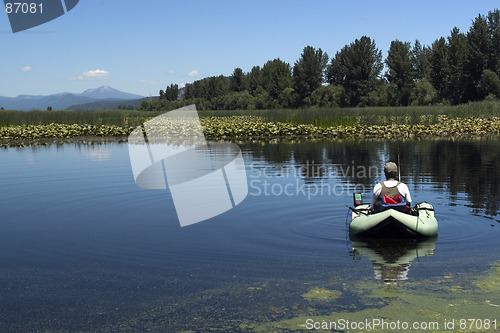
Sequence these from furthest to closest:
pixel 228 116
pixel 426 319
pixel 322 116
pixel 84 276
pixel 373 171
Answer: pixel 228 116 < pixel 322 116 < pixel 373 171 < pixel 84 276 < pixel 426 319

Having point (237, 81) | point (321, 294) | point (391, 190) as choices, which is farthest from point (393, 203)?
point (237, 81)

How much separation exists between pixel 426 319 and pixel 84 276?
5.41 m

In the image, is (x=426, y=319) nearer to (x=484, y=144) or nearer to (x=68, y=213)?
(x=68, y=213)

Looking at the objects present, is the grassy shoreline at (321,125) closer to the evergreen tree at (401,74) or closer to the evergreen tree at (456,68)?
the evergreen tree at (456,68)

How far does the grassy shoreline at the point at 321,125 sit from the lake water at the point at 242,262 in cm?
2369

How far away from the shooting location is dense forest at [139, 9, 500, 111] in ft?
284

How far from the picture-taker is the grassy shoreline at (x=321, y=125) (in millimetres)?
43938

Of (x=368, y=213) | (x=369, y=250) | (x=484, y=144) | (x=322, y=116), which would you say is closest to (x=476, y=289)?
(x=369, y=250)

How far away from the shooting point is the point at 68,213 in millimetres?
15789

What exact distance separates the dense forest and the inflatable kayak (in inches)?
2772
